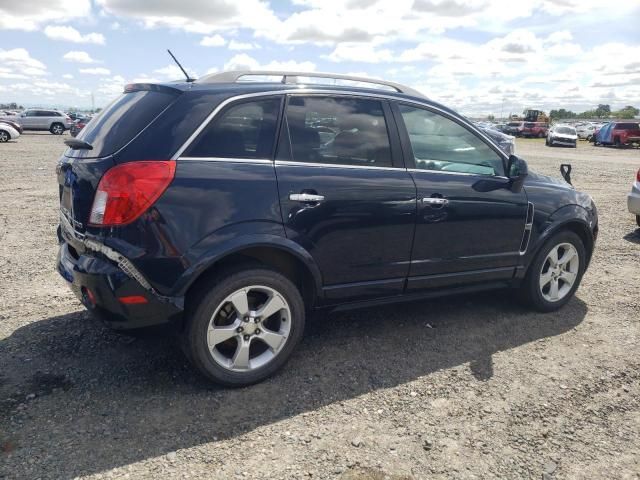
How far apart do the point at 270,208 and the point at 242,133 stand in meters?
0.50

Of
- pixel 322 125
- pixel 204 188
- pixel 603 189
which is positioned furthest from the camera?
pixel 603 189

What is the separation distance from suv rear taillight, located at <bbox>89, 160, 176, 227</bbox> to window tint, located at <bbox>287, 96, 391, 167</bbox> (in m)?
0.85

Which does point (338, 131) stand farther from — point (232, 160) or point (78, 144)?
point (78, 144)

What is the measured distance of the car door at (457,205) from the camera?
372 cm

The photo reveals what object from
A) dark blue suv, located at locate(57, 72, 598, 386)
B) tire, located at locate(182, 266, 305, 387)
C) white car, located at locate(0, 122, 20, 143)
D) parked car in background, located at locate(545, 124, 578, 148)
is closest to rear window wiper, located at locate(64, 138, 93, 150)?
dark blue suv, located at locate(57, 72, 598, 386)

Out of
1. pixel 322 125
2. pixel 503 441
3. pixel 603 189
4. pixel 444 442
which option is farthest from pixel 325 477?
pixel 603 189

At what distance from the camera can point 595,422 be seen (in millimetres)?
2990

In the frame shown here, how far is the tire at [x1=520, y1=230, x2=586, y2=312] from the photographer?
4410 mm

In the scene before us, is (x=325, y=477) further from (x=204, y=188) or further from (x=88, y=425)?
(x=204, y=188)

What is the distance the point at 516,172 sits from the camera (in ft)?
13.3

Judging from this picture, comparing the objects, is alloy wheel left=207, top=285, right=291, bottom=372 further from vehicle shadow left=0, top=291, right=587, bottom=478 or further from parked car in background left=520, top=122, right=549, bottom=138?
parked car in background left=520, top=122, right=549, bottom=138

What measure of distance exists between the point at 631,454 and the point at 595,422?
0.29 metres

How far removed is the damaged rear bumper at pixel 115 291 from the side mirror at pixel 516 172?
108 inches

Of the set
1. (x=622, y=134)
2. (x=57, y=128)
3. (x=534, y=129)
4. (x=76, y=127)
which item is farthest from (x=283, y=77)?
(x=534, y=129)
